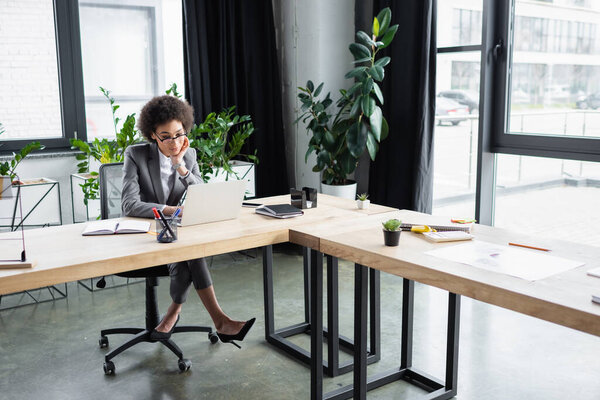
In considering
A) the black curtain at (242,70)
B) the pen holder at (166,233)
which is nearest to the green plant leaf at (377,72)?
the black curtain at (242,70)

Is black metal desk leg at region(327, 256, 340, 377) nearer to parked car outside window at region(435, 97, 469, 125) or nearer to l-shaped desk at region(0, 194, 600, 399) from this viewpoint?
l-shaped desk at region(0, 194, 600, 399)

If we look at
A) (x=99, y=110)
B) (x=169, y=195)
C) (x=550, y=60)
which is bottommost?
(x=169, y=195)

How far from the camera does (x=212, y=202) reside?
2602mm

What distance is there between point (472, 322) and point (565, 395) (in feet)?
A: 2.89

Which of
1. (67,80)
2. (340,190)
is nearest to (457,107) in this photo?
(340,190)

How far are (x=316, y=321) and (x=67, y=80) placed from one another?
315 cm

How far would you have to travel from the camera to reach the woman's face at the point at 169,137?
3012mm

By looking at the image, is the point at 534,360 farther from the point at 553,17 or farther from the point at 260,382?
the point at 553,17

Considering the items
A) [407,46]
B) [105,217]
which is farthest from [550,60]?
[105,217]

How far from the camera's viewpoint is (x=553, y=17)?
12.9 feet

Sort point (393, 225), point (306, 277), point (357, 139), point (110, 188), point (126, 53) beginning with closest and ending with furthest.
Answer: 1. point (393, 225)
2. point (110, 188)
3. point (306, 277)
4. point (357, 139)
5. point (126, 53)

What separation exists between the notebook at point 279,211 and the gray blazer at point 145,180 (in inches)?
17.0

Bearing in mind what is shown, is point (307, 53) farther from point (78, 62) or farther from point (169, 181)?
point (169, 181)

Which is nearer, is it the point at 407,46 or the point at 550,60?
the point at 550,60
